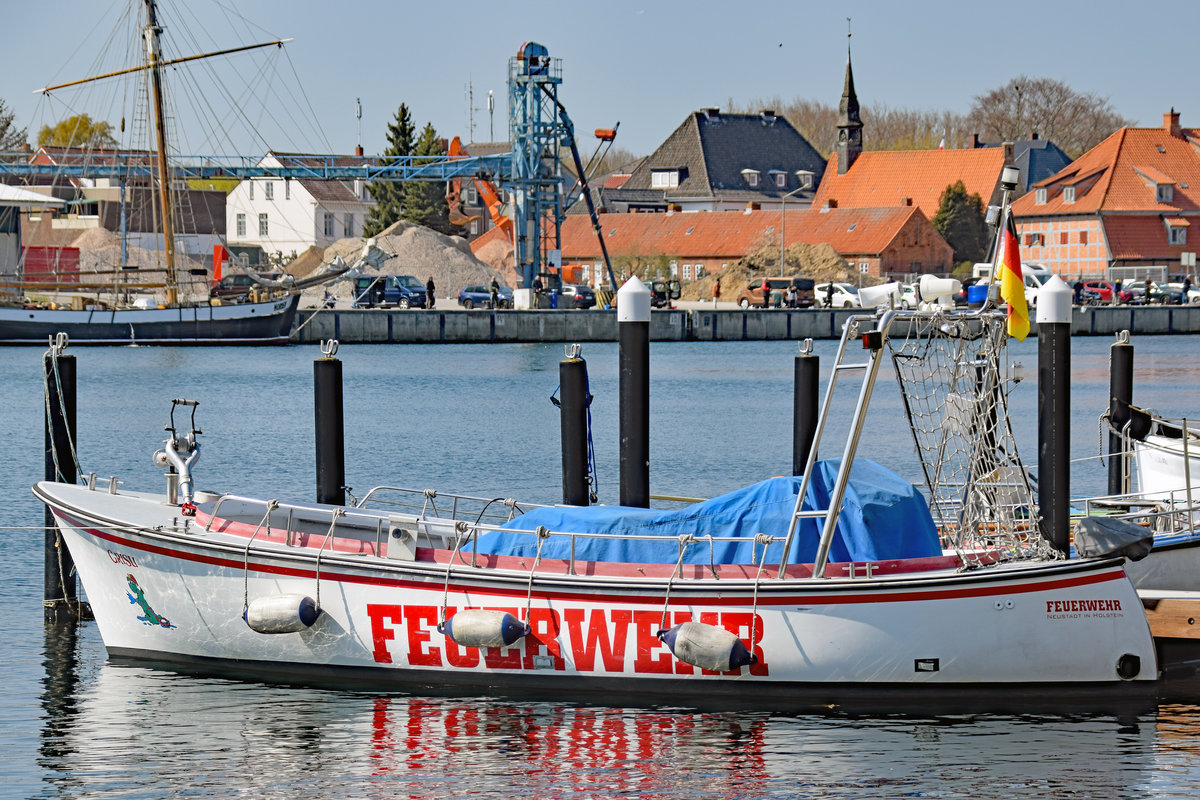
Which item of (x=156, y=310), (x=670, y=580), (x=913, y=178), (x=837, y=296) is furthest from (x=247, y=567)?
(x=913, y=178)

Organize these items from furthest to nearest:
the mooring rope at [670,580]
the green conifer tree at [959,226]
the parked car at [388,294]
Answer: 1. the green conifer tree at [959,226]
2. the parked car at [388,294]
3. the mooring rope at [670,580]

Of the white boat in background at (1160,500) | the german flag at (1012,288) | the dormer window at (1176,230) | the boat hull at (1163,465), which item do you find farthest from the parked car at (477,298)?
the german flag at (1012,288)

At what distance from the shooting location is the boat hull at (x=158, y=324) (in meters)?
66.8

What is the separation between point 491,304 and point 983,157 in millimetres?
54572

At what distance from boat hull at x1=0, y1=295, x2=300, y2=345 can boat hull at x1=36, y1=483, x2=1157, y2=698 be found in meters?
55.2

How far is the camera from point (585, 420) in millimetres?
17250

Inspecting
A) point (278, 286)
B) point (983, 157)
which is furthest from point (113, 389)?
point (983, 157)

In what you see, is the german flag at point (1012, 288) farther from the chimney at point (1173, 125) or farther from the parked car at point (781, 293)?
the chimney at point (1173, 125)

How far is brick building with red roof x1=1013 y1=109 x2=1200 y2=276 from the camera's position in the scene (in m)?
100

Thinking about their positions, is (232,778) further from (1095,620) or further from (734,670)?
(1095,620)

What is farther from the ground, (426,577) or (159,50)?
(159,50)

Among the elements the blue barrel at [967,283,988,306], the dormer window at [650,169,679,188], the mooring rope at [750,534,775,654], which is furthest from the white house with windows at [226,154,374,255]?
the mooring rope at [750,534,775,654]

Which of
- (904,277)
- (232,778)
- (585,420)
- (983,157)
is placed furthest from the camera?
(983,157)

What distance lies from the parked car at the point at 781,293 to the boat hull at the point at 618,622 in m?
65.2
